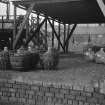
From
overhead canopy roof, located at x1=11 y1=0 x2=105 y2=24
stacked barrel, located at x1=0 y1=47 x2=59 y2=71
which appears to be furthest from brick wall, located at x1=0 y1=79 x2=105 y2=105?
overhead canopy roof, located at x1=11 y1=0 x2=105 y2=24

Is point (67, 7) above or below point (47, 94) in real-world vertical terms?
above

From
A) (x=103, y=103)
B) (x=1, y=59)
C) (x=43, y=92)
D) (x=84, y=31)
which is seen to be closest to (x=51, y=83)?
(x=43, y=92)

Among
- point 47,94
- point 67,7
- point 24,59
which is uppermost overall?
point 67,7

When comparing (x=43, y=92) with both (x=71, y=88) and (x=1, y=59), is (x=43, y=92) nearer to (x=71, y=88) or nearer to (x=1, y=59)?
(x=71, y=88)

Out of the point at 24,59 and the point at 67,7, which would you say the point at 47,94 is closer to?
the point at 24,59

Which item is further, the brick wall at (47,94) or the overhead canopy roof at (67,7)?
the overhead canopy roof at (67,7)

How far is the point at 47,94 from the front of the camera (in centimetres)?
444

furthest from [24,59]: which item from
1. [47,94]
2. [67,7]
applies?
[67,7]

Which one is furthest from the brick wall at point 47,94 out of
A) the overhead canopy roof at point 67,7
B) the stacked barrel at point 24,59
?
the overhead canopy roof at point 67,7

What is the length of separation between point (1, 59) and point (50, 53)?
50.5 inches

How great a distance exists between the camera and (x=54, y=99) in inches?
173

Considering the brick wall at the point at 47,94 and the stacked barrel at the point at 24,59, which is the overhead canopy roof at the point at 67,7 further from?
the brick wall at the point at 47,94

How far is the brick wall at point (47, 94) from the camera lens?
163 inches

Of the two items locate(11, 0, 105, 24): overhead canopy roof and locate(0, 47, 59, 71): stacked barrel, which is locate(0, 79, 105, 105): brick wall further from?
locate(11, 0, 105, 24): overhead canopy roof
